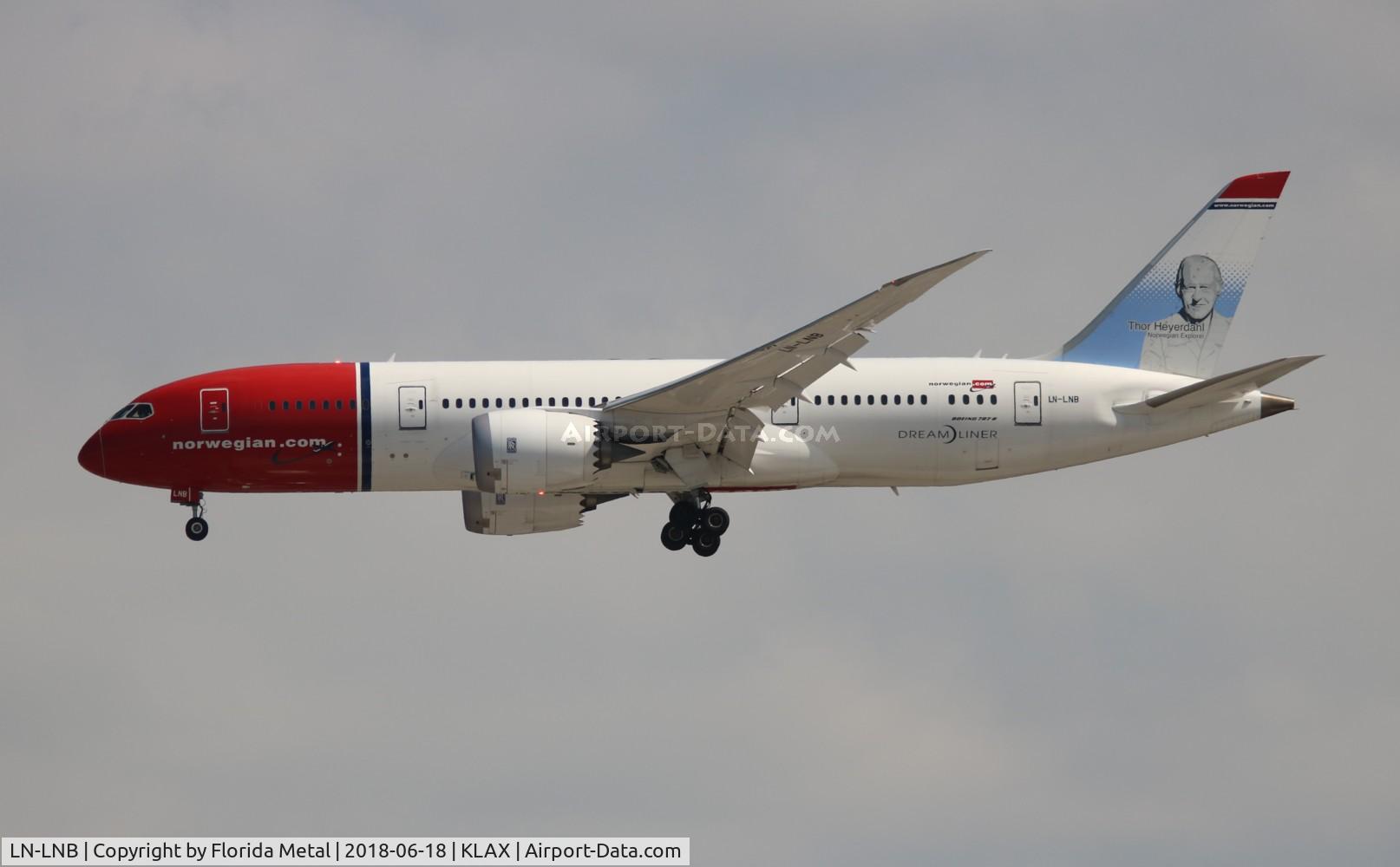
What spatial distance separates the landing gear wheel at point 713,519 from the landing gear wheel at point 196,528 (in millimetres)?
9991

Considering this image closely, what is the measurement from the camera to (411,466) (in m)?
40.8

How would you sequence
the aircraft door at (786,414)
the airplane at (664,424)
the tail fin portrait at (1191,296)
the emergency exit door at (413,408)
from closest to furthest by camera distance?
the airplane at (664,424) < the emergency exit door at (413,408) < the aircraft door at (786,414) < the tail fin portrait at (1191,296)

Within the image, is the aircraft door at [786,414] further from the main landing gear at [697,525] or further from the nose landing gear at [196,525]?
the nose landing gear at [196,525]

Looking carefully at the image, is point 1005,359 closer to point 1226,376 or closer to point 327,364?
point 1226,376

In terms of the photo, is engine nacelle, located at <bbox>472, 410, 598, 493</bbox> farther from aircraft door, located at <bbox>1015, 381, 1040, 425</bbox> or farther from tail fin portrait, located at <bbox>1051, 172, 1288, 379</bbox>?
tail fin portrait, located at <bbox>1051, 172, 1288, 379</bbox>

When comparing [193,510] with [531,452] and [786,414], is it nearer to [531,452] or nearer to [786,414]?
[531,452]

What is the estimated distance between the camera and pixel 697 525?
41375 millimetres

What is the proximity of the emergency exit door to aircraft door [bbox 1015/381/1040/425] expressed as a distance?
1157 cm

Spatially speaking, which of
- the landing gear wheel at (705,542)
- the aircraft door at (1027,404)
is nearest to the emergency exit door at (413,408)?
the landing gear wheel at (705,542)

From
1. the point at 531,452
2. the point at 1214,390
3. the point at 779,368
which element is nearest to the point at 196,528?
the point at 531,452

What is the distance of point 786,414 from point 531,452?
5202mm

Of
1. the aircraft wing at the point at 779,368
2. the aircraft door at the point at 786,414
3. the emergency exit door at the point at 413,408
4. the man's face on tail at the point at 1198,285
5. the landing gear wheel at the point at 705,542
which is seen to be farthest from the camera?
the man's face on tail at the point at 1198,285

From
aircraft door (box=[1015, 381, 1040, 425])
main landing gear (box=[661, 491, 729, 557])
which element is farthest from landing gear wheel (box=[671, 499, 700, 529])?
aircraft door (box=[1015, 381, 1040, 425])

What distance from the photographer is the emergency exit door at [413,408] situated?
4069 cm
